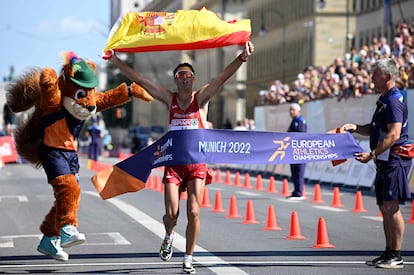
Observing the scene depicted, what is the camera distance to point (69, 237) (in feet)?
41.3

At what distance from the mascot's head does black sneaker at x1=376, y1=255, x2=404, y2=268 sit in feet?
10.8

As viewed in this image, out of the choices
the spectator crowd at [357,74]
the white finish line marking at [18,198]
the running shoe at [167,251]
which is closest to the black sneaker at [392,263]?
the running shoe at [167,251]

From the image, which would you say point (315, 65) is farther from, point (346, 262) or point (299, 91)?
point (346, 262)

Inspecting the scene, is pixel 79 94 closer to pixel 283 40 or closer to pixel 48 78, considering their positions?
pixel 48 78

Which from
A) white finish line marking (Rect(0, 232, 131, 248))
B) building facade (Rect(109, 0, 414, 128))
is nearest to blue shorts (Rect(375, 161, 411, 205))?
white finish line marking (Rect(0, 232, 131, 248))

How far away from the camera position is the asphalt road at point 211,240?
40.7ft

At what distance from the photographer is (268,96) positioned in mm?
45375

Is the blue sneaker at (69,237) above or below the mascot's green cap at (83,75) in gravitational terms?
below

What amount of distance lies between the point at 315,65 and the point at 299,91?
3952 centimetres

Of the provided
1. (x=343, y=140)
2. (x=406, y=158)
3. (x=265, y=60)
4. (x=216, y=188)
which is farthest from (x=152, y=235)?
(x=265, y=60)

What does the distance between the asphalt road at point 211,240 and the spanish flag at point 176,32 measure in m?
2.15

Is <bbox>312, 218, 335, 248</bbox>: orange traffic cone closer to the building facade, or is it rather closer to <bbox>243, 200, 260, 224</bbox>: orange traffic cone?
<bbox>243, 200, 260, 224</bbox>: orange traffic cone

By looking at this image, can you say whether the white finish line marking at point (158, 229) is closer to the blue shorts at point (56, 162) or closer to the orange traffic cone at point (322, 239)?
the orange traffic cone at point (322, 239)

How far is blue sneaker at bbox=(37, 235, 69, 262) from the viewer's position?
1267cm
